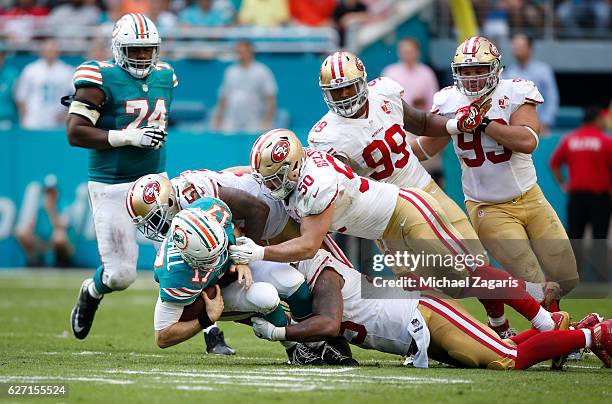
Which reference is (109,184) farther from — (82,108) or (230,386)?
(230,386)

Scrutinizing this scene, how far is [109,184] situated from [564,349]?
3.39 m

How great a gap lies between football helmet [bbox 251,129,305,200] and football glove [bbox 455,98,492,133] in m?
1.31

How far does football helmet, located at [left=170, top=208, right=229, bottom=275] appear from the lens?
5.95m

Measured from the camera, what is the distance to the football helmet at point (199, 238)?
19.5ft

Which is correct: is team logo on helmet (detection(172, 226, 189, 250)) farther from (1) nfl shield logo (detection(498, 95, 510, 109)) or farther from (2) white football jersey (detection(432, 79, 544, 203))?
(1) nfl shield logo (detection(498, 95, 510, 109))

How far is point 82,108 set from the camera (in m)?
7.70

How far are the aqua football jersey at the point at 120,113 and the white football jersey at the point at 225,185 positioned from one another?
3.75 ft

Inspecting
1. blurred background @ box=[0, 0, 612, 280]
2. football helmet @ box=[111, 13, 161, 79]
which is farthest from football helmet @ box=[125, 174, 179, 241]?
blurred background @ box=[0, 0, 612, 280]

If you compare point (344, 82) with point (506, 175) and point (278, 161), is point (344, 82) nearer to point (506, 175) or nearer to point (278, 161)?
point (278, 161)

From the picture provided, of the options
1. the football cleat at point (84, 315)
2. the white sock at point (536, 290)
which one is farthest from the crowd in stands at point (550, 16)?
the football cleat at point (84, 315)

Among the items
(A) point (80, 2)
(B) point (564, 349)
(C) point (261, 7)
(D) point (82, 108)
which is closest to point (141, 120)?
(D) point (82, 108)

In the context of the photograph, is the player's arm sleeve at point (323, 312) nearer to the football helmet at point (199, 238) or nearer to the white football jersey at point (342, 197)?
the white football jersey at point (342, 197)

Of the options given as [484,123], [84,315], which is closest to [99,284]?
[84,315]
